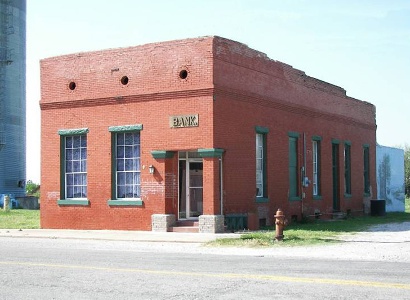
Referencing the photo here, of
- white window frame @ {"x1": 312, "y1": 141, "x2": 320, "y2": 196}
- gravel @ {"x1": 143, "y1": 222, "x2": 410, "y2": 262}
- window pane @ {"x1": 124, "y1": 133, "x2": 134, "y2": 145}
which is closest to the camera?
gravel @ {"x1": 143, "y1": 222, "x2": 410, "y2": 262}

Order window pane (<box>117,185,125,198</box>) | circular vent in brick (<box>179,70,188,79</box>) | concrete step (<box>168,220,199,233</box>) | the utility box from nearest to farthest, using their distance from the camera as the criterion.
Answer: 1. concrete step (<box>168,220,199,233</box>)
2. circular vent in brick (<box>179,70,188,79</box>)
3. window pane (<box>117,185,125,198</box>)
4. the utility box

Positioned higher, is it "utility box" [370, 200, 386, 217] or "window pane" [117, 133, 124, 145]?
"window pane" [117, 133, 124, 145]

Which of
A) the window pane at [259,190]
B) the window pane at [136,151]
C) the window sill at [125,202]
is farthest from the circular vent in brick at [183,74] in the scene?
the window pane at [259,190]

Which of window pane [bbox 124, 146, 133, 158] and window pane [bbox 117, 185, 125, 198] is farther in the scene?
window pane [bbox 117, 185, 125, 198]

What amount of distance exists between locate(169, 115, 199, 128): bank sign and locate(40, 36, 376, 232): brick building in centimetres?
4

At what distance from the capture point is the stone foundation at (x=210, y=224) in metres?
22.5

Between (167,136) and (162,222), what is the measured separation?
114 inches

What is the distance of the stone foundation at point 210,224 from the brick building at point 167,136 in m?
0.03

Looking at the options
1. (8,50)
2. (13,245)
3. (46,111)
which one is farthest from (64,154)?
(8,50)

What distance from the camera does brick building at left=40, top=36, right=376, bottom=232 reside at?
2322cm

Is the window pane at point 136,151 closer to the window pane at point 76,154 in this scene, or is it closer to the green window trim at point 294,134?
the window pane at point 76,154

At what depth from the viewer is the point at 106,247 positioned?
1859 centimetres

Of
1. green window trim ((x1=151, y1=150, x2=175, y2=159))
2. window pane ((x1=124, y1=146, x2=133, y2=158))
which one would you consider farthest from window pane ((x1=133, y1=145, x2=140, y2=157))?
green window trim ((x1=151, y1=150, x2=175, y2=159))

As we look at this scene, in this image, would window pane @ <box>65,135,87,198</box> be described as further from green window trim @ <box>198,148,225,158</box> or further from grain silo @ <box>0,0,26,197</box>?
grain silo @ <box>0,0,26,197</box>
